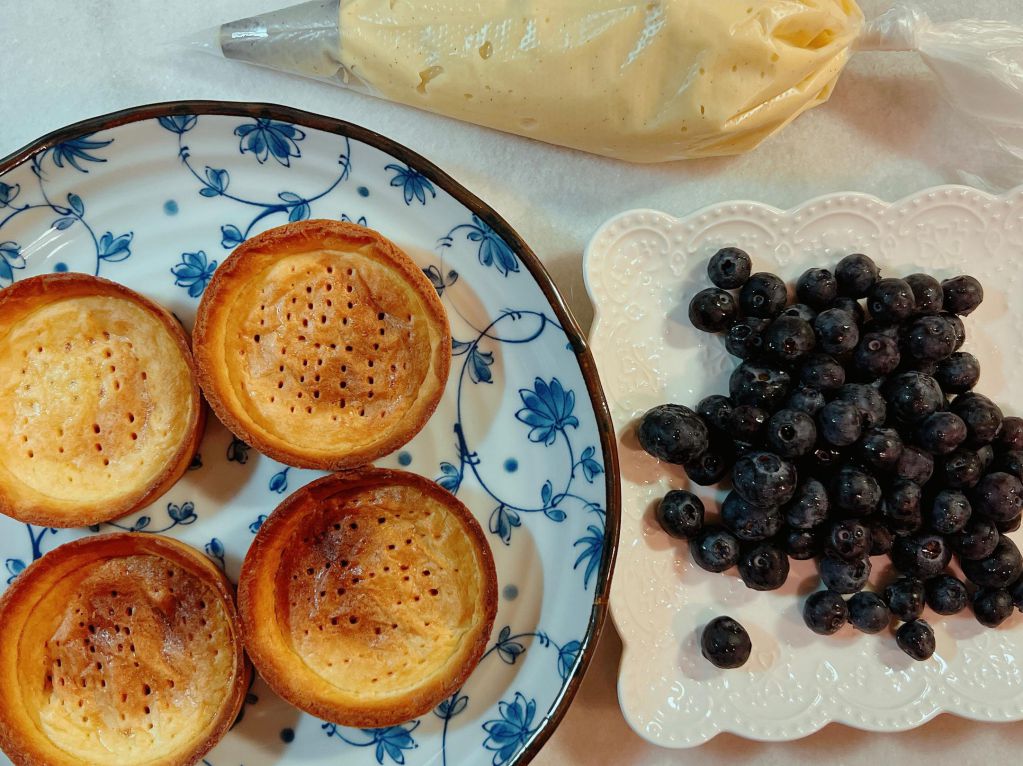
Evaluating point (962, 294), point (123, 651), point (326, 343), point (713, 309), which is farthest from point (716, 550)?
point (123, 651)

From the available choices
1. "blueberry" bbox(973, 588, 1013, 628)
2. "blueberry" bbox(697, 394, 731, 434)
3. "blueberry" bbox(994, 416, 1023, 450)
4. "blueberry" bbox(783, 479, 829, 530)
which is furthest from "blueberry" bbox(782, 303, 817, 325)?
"blueberry" bbox(973, 588, 1013, 628)

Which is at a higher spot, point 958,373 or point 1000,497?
point 958,373

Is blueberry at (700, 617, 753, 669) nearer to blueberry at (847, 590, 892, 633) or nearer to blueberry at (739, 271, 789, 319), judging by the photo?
blueberry at (847, 590, 892, 633)

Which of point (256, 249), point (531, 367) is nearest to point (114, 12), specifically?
point (256, 249)

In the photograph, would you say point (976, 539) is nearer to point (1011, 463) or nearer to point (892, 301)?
point (1011, 463)

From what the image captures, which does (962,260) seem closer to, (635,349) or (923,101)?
(923,101)

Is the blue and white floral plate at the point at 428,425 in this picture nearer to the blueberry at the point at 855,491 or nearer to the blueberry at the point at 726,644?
the blueberry at the point at 726,644

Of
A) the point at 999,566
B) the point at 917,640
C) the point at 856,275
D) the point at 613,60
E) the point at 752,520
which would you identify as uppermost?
the point at 613,60
